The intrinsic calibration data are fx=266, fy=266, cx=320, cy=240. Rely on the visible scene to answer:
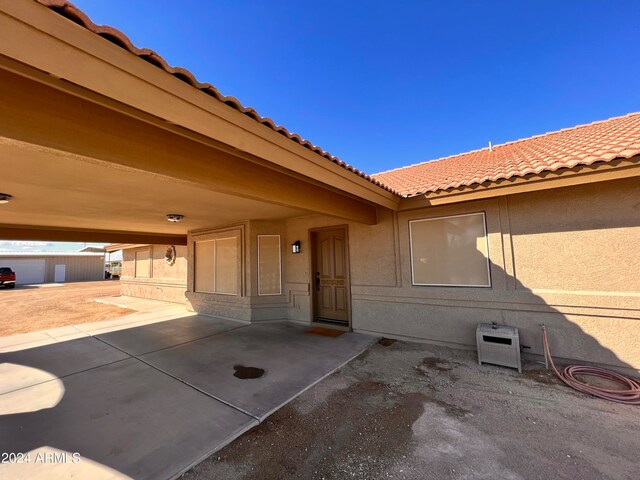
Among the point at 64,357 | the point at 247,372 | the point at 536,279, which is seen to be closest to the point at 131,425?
the point at 247,372

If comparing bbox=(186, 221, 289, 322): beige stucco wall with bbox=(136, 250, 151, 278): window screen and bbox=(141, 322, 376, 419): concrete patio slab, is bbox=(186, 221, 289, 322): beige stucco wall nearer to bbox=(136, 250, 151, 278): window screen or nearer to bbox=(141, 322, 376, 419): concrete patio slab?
bbox=(141, 322, 376, 419): concrete patio slab

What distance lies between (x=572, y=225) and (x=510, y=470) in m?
3.63

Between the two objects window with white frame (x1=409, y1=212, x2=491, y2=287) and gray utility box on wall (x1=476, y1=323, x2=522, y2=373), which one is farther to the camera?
window with white frame (x1=409, y1=212, x2=491, y2=287)

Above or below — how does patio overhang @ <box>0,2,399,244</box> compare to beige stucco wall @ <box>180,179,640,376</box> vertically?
above

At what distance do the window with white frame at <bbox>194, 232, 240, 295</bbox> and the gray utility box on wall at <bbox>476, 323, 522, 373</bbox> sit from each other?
602 centimetres

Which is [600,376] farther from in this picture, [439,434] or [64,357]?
[64,357]

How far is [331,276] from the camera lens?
6.80 meters

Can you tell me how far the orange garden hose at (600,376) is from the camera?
3.06 metres

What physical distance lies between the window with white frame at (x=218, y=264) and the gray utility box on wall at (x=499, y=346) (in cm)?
602

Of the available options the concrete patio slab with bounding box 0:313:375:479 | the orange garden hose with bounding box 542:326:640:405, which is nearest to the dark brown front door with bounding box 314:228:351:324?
the concrete patio slab with bounding box 0:313:375:479

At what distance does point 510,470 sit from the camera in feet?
6.91

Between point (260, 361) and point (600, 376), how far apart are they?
16.1ft

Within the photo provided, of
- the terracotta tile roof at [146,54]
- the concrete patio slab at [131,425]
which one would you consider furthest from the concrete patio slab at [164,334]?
the terracotta tile roof at [146,54]

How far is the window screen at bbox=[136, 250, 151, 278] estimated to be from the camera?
12945 mm
